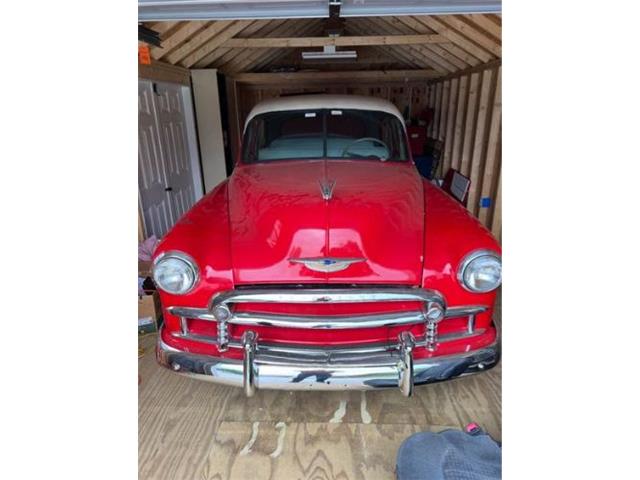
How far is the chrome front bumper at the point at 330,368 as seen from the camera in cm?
190

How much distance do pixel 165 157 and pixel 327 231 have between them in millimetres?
3716

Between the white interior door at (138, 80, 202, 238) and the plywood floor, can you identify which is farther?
the white interior door at (138, 80, 202, 238)

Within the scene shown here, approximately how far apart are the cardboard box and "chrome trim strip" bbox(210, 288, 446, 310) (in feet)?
4.79

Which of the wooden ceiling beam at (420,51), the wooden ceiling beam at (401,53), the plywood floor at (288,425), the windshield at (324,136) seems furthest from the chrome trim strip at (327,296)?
the wooden ceiling beam at (401,53)

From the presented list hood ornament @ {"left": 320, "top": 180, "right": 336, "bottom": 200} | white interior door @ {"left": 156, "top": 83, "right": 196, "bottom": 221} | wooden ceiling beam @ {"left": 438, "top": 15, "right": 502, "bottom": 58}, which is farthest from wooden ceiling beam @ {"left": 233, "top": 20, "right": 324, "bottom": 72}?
hood ornament @ {"left": 320, "top": 180, "right": 336, "bottom": 200}

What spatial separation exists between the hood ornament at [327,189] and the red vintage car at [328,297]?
0.02 metres

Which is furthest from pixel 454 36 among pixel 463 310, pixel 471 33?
pixel 463 310

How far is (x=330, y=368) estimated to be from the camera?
190cm

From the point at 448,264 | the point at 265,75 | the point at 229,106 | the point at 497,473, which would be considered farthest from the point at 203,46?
the point at 497,473

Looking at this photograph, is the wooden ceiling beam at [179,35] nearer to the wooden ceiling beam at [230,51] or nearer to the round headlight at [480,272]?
the wooden ceiling beam at [230,51]

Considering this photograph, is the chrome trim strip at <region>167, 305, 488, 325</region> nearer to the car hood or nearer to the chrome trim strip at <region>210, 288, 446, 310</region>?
the chrome trim strip at <region>210, 288, 446, 310</region>

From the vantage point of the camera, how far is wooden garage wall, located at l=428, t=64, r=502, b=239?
4598mm

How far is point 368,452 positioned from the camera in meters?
2.08

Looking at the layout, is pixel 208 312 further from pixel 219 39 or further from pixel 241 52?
pixel 241 52
